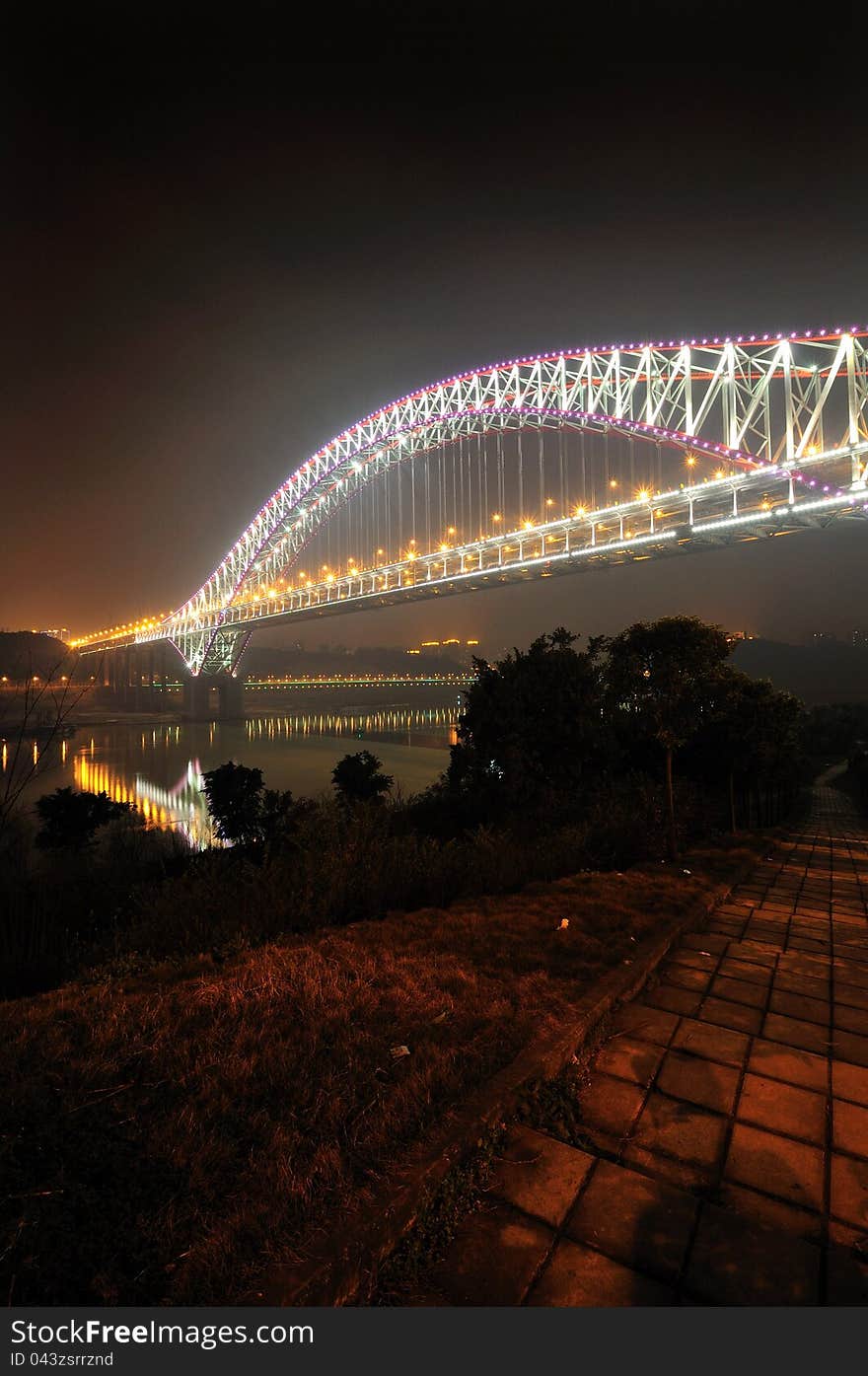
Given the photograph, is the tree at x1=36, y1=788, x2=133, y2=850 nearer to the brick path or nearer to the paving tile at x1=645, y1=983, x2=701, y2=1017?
the paving tile at x1=645, y1=983, x2=701, y2=1017

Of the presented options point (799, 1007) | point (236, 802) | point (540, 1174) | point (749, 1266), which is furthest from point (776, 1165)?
point (236, 802)

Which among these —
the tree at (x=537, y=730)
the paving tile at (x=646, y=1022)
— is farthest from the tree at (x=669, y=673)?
the paving tile at (x=646, y=1022)

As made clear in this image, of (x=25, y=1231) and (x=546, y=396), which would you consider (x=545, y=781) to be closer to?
(x=25, y=1231)

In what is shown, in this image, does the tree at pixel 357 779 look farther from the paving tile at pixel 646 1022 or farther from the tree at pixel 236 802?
the paving tile at pixel 646 1022

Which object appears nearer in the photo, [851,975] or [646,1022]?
[646,1022]

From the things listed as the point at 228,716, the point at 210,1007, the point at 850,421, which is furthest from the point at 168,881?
the point at 228,716

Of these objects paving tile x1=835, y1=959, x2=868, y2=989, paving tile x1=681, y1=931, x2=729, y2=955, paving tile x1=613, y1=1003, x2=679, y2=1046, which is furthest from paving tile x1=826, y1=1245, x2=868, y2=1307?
paving tile x1=681, y1=931, x2=729, y2=955

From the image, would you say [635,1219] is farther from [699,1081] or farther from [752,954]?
[752,954]
